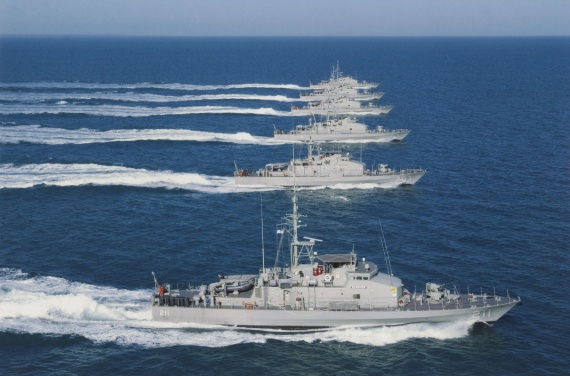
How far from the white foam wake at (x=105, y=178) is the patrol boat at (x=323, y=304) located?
1934 inches

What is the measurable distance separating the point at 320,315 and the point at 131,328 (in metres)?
17.7

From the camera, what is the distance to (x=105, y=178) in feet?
389

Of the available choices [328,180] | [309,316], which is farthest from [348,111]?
[309,316]

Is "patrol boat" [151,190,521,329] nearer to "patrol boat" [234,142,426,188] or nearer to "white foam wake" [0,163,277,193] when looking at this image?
"white foam wake" [0,163,277,193]

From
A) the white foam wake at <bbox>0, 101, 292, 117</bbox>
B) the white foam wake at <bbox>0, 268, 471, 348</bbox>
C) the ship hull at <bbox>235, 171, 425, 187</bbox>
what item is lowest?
the white foam wake at <bbox>0, 268, 471, 348</bbox>

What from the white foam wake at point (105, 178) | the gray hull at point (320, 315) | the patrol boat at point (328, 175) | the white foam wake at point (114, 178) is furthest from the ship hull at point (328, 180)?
the gray hull at point (320, 315)

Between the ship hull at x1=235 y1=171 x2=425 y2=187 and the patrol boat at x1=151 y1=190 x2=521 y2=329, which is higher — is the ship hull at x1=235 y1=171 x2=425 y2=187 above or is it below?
above

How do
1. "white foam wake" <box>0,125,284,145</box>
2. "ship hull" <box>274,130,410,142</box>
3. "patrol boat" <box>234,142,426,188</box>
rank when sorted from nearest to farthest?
"patrol boat" <box>234,142,426,188</box>, "white foam wake" <box>0,125,284,145</box>, "ship hull" <box>274,130,410,142</box>

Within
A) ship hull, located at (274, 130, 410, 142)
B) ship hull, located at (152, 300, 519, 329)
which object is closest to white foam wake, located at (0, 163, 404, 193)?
ship hull, located at (274, 130, 410, 142)

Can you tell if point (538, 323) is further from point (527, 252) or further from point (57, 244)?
point (57, 244)

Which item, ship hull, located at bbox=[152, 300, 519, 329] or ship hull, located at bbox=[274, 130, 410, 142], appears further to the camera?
ship hull, located at bbox=[274, 130, 410, 142]

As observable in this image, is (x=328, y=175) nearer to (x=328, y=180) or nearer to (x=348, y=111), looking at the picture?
(x=328, y=180)

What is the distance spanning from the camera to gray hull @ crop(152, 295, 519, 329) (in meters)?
68.5

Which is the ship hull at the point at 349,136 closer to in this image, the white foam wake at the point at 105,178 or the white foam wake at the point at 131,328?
the white foam wake at the point at 105,178
